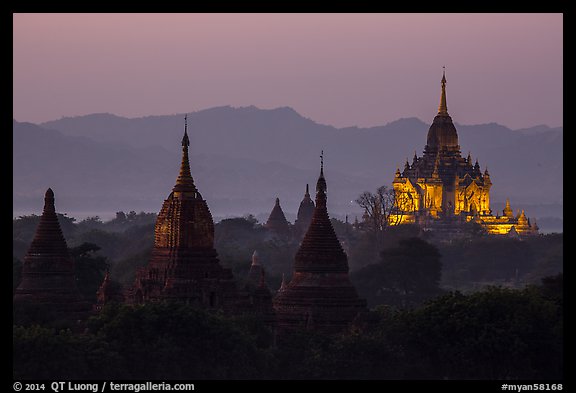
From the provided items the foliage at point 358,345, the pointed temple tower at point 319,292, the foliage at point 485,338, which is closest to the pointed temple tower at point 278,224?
the pointed temple tower at point 319,292

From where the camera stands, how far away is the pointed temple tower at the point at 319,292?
72438 mm

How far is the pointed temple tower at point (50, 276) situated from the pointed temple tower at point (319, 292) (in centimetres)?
702

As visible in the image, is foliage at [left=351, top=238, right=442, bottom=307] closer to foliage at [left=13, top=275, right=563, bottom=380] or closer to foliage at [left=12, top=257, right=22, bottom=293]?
foliage at [left=12, top=257, right=22, bottom=293]

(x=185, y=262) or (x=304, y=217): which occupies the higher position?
(x=304, y=217)

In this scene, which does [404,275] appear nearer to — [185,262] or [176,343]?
[185,262]

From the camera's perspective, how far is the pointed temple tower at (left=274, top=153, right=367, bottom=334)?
238 ft

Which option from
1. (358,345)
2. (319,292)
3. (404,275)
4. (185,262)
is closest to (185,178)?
(185,262)

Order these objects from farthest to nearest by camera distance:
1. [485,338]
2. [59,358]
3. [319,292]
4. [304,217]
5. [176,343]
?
[304,217] < [319,292] < [485,338] < [176,343] < [59,358]

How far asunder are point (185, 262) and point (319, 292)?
4808mm

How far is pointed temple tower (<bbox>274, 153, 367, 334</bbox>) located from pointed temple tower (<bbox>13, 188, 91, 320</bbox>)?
7021 mm

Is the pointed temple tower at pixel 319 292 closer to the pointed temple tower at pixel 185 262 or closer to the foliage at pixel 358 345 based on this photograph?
the pointed temple tower at pixel 185 262

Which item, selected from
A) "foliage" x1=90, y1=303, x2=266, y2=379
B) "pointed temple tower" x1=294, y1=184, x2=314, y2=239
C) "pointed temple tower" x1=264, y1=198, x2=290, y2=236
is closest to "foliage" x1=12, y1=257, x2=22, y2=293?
"foliage" x1=90, y1=303, x2=266, y2=379

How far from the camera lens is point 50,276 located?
75.4 metres

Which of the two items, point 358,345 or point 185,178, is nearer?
point 358,345
